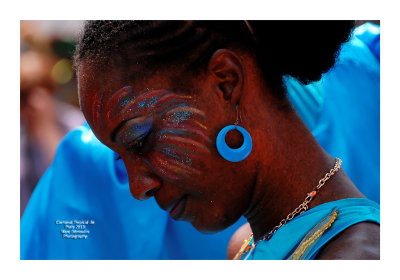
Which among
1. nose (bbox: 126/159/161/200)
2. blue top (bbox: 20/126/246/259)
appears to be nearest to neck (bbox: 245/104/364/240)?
nose (bbox: 126/159/161/200)

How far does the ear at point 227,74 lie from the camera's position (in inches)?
50.9

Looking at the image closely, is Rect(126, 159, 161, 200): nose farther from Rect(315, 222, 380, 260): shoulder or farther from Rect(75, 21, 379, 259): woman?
Rect(315, 222, 380, 260): shoulder

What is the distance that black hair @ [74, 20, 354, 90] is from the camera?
1.30 meters

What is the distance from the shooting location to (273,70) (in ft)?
4.48

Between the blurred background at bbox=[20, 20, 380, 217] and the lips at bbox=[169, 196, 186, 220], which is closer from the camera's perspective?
the lips at bbox=[169, 196, 186, 220]

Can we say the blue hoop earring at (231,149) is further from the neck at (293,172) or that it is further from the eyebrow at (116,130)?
the eyebrow at (116,130)

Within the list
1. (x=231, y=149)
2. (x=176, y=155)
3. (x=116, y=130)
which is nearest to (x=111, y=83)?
(x=116, y=130)

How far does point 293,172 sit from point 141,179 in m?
0.43

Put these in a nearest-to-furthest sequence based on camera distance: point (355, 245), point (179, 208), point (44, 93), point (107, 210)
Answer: point (355, 245), point (179, 208), point (44, 93), point (107, 210)

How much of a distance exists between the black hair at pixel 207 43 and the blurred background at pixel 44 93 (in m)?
0.22

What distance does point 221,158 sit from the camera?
1354mm

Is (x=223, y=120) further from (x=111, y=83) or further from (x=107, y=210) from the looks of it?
(x=107, y=210)
